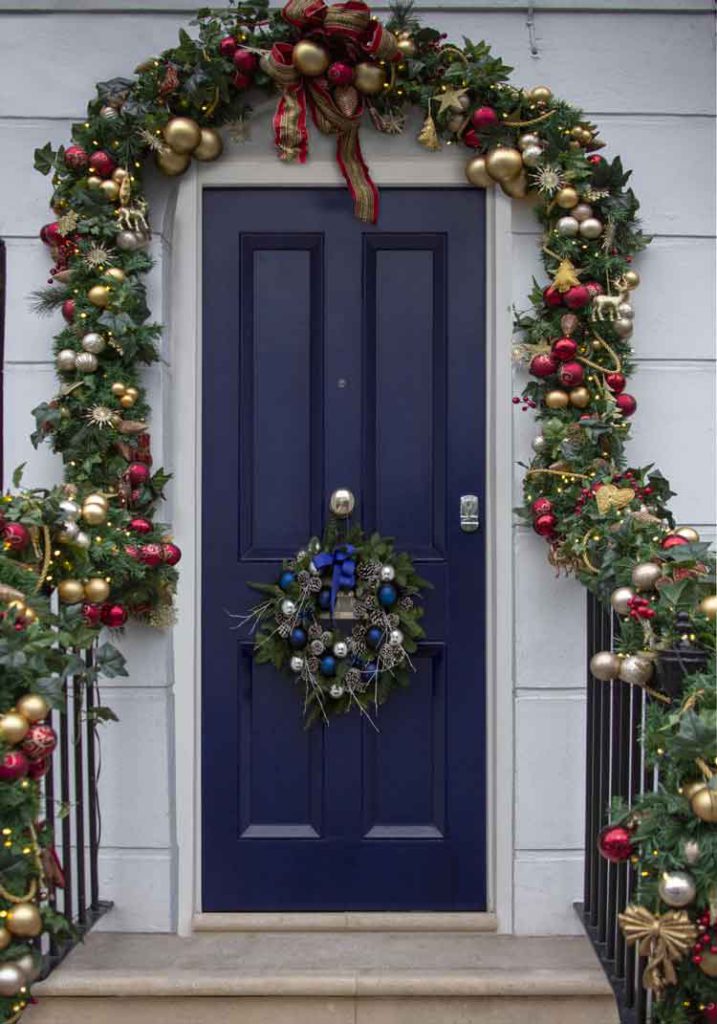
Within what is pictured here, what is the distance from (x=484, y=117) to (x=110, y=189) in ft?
3.22

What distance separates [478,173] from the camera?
2.93m

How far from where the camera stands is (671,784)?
5.79ft

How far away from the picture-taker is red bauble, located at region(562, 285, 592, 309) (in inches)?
110

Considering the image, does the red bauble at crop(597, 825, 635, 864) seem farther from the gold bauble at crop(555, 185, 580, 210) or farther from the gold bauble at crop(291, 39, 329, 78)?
the gold bauble at crop(291, 39, 329, 78)

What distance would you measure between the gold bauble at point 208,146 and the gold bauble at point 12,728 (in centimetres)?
168

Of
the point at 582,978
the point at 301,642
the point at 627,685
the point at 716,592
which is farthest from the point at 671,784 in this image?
the point at 301,642

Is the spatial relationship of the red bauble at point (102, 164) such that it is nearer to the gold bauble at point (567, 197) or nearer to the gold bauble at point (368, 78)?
the gold bauble at point (368, 78)

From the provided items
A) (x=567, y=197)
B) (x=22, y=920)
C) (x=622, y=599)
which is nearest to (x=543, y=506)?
(x=622, y=599)

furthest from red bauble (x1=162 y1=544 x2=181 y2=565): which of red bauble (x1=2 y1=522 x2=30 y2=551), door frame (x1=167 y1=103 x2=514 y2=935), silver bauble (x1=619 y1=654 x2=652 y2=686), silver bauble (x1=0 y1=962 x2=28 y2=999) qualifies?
silver bauble (x1=619 y1=654 x2=652 y2=686)

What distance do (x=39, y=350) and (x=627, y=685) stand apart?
176 cm

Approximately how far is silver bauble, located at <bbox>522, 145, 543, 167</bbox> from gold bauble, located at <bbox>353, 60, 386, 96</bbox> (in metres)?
0.41

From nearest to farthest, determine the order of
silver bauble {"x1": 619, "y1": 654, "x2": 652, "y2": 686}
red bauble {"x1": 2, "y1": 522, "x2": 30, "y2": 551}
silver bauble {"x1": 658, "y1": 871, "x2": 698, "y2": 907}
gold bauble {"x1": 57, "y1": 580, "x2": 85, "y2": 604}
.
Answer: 1. silver bauble {"x1": 658, "y1": 871, "x2": 698, "y2": 907}
2. silver bauble {"x1": 619, "y1": 654, "x2": 652, "y2": 686}
3. red bauble {"x1": 2, "y1": 522, "x2": 30, "y2": 551}
4. gold bauble {"x1": 57, "y1": 580, "x2": 85, "y2": 604}

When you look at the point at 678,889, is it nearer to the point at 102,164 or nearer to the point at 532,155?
the point at 532,155

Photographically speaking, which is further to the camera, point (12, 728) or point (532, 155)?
point (532, 155)
